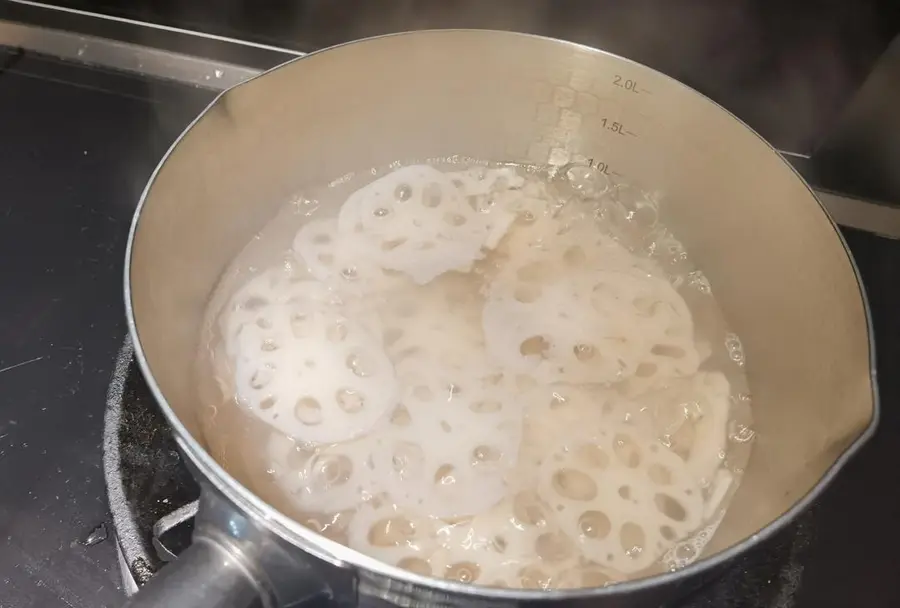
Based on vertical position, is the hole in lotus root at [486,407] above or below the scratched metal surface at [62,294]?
above

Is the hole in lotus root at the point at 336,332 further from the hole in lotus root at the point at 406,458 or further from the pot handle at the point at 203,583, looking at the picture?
the pot handle at the point at 203,583

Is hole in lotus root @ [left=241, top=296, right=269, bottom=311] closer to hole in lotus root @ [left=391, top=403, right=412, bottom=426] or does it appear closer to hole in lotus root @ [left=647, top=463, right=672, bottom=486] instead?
hole in lotus root @ [left=391, top=403, right=412, bottom=426]

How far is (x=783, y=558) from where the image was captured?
2.02ft

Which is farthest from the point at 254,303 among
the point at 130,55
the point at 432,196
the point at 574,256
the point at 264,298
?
the point at 130,55

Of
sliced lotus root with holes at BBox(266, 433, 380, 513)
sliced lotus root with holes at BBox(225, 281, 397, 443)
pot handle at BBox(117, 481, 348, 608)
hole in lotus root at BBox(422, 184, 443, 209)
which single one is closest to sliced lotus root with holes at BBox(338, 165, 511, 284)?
hole in lotus root at BBox(422, 184, 443, 209)

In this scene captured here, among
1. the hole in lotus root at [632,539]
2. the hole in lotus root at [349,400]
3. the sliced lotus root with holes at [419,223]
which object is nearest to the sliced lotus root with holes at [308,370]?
the hole in lotus root at [349,400]

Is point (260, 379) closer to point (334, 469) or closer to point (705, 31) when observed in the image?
point (334, 469)

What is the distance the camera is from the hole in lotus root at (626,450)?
2.09ft

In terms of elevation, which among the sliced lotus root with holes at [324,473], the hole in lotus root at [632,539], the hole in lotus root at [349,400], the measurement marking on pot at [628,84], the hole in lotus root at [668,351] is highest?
the measurement marking on pot at [628,84]

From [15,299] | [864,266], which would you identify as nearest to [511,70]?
[864,266]

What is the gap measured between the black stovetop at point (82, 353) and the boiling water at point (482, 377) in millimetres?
91

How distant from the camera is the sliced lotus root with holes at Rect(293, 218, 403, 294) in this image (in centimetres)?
75

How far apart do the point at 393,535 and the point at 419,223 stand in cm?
34

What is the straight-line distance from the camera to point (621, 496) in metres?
0.61
